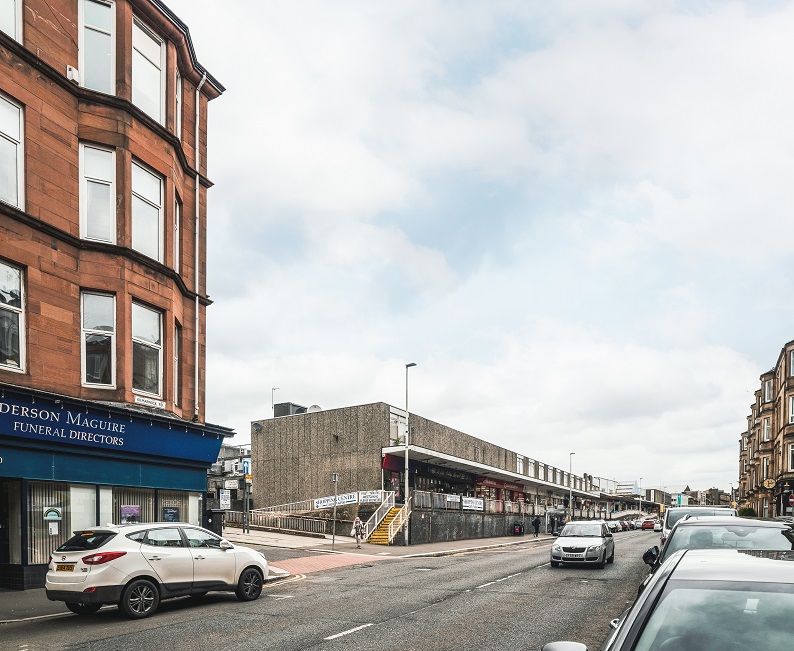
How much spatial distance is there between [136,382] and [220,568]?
7.23m

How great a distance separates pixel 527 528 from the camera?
2325 inches

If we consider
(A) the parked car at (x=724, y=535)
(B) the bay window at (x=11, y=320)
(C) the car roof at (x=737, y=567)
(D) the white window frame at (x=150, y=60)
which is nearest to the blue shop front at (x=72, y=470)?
(B) the bay window at (x=11, y=320)

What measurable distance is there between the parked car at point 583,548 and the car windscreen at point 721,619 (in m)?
19.1

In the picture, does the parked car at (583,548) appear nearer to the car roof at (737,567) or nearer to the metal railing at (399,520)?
the metal railing at (399,520)

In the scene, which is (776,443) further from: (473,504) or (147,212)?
(147,212)

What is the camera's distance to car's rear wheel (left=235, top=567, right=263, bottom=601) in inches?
573

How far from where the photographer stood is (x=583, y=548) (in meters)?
21.9

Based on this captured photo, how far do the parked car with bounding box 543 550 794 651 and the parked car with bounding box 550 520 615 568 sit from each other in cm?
1878

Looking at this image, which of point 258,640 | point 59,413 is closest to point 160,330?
point 59,413

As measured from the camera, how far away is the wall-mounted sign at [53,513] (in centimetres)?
1709

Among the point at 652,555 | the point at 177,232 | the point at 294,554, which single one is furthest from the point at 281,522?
the point at 652,555

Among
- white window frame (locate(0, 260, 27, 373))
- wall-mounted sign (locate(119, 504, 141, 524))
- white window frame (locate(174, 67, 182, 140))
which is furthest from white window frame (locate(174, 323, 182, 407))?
white window frame (locate(174, 67, 182, 140))

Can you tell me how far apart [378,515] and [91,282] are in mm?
24072

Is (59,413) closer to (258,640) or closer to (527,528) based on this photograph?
(258,640)
